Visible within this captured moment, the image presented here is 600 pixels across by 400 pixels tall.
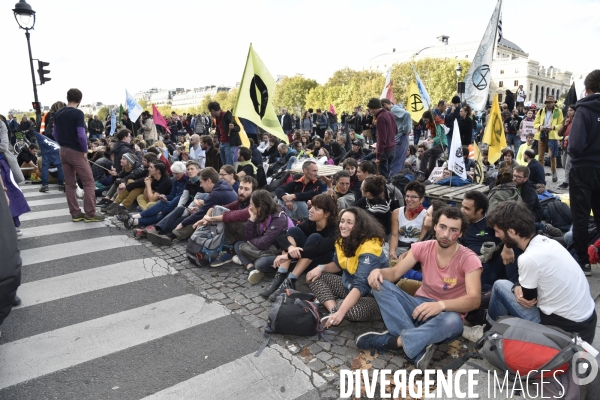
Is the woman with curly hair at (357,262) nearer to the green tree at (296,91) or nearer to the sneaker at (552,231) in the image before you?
the sneaker at (552,231)

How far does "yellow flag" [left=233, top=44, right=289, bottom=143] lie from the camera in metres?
6.36

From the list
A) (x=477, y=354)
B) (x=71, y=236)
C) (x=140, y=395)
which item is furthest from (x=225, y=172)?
(x=477, y=354)

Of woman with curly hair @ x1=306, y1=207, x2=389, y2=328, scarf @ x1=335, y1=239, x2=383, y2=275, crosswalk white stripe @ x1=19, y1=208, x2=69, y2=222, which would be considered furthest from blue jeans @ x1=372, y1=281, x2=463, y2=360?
crosswalk white stripe @ x1=19, y1=208, x2=69, y2=222

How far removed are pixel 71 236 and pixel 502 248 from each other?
264 inches

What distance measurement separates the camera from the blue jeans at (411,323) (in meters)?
3.22

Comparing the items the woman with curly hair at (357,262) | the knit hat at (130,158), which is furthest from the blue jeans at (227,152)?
the woman with curly hair at (357,262)

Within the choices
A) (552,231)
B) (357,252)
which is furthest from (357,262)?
(552,231)

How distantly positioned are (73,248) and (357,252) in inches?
189

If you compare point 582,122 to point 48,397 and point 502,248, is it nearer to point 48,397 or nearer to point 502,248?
point 502,248

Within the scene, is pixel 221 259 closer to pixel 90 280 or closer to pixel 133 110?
pixel 90 280

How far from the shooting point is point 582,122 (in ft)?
14.5

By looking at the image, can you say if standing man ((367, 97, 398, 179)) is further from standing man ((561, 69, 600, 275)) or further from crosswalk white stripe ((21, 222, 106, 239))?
crosswalk white stripe ((21, 222, 106, 239))

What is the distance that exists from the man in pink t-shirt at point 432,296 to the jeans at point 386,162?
450cm

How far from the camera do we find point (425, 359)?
10.4ft
